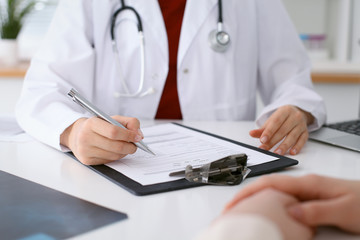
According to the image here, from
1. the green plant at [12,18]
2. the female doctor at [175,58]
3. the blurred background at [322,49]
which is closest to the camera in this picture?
the female doctor at [175,58]

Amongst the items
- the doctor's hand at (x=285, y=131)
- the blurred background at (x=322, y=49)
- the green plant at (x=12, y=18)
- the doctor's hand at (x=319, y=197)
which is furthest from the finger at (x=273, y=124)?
the green plant at (x=12, y=18)

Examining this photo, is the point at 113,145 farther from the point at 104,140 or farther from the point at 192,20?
the point at 192,20

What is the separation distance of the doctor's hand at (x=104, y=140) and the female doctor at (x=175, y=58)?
1.16 feet

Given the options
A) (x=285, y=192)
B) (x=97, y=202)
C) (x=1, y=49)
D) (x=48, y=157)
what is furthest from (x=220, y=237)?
(x=1, y=49)

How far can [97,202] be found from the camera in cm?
56

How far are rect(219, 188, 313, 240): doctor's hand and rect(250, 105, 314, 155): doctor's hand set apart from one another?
39cm

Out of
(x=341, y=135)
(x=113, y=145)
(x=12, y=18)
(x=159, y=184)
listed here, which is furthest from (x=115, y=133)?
(x=12, y=18)

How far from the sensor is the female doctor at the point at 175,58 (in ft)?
3.74

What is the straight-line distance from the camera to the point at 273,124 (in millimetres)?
850

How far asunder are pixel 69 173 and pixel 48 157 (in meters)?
0.12

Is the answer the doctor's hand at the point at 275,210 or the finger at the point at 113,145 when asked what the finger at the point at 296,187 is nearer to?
the doctor's hand at the point at 275,210

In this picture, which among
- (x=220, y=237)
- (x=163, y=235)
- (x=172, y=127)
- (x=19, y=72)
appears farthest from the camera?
(x=19, y=72)

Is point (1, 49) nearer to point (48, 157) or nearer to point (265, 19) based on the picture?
point (265, 19)

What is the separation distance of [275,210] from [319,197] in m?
0.08
